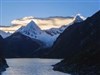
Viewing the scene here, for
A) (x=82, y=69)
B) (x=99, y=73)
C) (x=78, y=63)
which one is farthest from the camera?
(x=78, y=63)

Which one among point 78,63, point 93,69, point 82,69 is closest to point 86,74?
point 93,69

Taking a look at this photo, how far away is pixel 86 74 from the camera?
122062 mm

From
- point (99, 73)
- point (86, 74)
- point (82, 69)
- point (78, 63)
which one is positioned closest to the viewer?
point (99, 73)

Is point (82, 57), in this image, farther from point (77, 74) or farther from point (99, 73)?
point (99, 73)

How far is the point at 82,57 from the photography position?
156 metres

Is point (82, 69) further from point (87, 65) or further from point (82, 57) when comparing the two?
point (82, 57)

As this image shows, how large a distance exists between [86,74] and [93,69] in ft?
15.4

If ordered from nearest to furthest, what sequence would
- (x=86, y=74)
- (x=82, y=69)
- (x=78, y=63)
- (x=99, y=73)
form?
(x=99, y=73)
(x=86, y=74)
(x=82, y=69)
(x=78, y=63)

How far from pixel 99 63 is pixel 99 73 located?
15.4m

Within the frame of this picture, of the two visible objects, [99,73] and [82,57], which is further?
[82,57]

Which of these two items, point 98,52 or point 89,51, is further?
point 89,51

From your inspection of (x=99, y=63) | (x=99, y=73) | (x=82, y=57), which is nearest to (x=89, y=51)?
(x=82, y=57)

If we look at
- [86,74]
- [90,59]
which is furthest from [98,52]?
[86,74]

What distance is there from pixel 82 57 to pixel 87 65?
18208 millimetres
